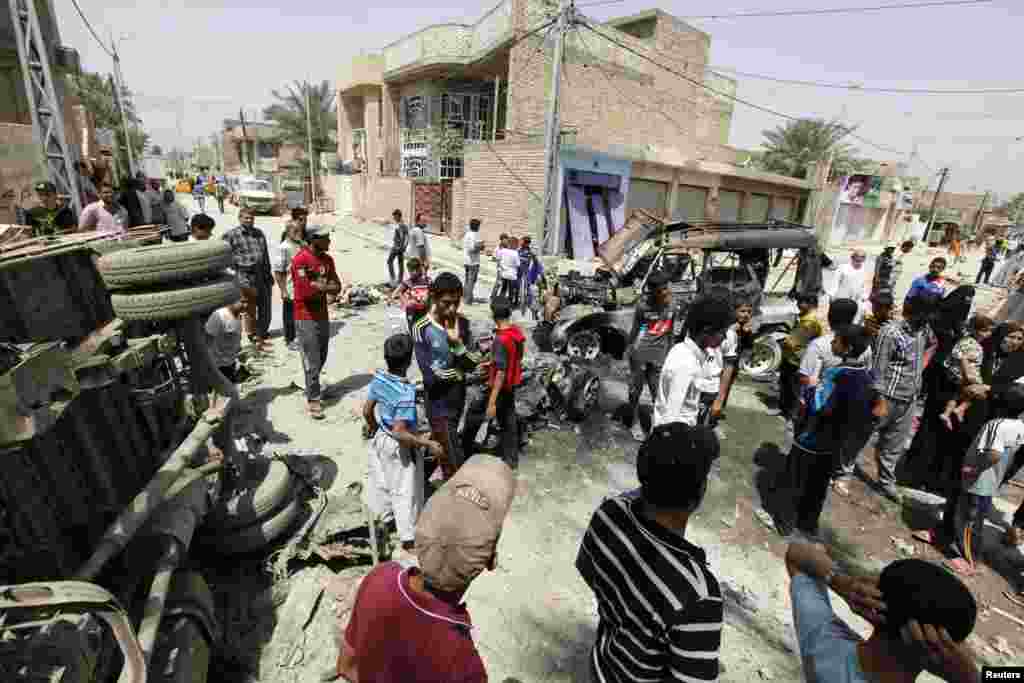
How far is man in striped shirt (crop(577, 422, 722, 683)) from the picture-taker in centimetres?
141

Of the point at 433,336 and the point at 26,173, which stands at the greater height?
the point at 26,173

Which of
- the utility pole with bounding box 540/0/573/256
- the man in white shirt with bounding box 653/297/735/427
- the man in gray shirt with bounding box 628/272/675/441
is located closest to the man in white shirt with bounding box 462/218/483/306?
the utility pole with bounding box 540/0/573/256

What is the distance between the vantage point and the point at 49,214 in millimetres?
5914

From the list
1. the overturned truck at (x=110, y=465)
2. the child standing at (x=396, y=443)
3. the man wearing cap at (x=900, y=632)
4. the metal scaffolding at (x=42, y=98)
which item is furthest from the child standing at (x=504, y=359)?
the metal scaffolding at (x=42, y=98)

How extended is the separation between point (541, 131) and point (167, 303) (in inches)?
649

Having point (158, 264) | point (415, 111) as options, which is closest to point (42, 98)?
point (158, 264)

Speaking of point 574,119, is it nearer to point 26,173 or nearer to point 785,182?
point 785,182

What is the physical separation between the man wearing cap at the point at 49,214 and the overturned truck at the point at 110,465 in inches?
157

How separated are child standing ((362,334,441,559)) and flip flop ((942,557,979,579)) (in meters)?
3.89

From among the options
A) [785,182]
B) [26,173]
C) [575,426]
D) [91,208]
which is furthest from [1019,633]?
[785,182]

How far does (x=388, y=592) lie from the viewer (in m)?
1.34

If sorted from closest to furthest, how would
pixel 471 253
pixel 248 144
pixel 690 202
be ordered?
1. pixel 471 253
2. pixel 690 202
3. pixel 248 144

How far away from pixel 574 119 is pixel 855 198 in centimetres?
2536

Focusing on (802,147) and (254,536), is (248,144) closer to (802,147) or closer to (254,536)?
(802,147)
